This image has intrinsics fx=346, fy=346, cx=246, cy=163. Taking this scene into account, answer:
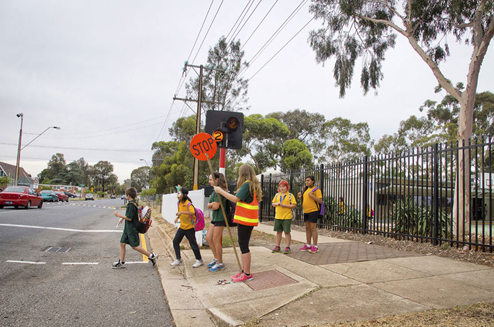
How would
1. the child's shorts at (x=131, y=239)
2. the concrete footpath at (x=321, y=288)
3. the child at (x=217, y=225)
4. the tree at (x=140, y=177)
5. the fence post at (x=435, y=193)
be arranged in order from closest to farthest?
the concrete footpath at (x=321, y=288) < the child at (x=217, y=225) < the child's shorts at (x=131, y=239) < the fence post at (x=435, y=193) < the tree at (x=140, y=177)

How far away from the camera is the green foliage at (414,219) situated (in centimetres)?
778

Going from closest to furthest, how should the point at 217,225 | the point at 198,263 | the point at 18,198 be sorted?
the point at 217,225, the point at 198,263, the point at 18,198

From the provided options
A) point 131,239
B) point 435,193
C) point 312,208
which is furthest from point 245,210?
point 435,193

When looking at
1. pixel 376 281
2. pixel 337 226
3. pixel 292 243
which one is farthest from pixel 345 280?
pixel 337 226

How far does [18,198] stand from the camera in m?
20.2

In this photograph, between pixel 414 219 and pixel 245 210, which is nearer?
pixel 245 210

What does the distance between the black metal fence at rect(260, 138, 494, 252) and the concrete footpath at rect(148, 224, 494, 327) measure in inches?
54.2

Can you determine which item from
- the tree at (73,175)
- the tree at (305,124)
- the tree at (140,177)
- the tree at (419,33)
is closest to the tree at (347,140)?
the tree at (305,124)

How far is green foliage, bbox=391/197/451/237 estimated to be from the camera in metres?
7.78

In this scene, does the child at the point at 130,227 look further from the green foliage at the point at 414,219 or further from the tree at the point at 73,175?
the tree at the point at 73,175

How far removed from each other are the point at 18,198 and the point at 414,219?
69.1 ft

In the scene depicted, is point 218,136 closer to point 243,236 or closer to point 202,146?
point 202,146

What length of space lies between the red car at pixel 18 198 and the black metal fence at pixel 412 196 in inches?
648

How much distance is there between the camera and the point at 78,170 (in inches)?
4611
